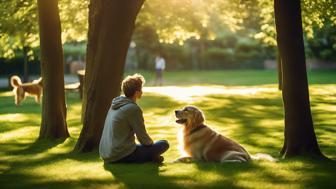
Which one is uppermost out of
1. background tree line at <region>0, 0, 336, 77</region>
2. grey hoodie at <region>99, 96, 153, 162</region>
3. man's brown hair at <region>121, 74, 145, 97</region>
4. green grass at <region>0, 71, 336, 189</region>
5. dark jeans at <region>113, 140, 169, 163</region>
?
background tree line at <region>0, 0, 336, 77</region>

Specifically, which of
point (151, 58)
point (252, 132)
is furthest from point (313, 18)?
point (151, 58)

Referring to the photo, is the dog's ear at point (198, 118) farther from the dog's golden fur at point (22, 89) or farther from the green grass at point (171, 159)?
the dog's golden fur at point (22, 89)

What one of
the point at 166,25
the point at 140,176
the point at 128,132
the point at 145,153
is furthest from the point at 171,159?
the point at 166,25

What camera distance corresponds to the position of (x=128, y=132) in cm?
980

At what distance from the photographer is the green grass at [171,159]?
866cm

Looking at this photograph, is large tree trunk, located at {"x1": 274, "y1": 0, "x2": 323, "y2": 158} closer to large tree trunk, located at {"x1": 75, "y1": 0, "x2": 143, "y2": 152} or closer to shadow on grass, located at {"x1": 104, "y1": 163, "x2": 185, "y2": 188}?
shadow on grass, located at {"x1": 104, "y1": 163, "x2": 185, "y2": 188}

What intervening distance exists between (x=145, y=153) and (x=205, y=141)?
38.8 inches

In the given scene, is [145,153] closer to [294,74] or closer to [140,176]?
[140,176]

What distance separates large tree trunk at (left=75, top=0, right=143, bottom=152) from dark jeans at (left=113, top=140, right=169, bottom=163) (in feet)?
7.96

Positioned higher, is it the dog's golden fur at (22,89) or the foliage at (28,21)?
the foliage at (28,21)

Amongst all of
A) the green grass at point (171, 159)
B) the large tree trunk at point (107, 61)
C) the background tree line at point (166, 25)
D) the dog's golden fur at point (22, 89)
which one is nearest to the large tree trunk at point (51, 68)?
the green grass at point (171, 159)

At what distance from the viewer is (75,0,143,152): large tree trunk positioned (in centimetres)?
1214

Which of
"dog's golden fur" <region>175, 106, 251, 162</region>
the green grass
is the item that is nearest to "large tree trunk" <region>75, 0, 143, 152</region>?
the green grass

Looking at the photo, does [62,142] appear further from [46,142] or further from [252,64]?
[252,64]
